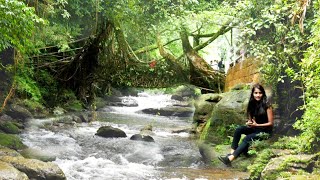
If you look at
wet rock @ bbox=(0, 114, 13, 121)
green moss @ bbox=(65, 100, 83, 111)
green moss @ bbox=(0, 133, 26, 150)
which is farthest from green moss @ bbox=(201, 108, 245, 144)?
green moss @ bbox=(65, 100, 83, 111)

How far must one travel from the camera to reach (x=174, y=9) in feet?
35.9

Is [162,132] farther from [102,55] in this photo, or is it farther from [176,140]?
[102,55]

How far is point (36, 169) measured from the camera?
19.5 ft

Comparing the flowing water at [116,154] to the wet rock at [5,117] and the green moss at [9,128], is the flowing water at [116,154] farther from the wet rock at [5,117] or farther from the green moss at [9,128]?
the wet rock at [5,117]

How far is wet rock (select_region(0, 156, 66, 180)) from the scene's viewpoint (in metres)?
5.88

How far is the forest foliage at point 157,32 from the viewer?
5.43m

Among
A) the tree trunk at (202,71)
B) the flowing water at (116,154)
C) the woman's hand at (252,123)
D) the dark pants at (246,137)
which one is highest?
the tree trunk at (202,71)

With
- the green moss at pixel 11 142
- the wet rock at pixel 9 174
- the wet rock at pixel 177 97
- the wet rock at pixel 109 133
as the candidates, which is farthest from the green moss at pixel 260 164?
the wet rock at pixel 177 97

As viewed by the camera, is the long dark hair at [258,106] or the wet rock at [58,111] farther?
the wet rock at [58,111]

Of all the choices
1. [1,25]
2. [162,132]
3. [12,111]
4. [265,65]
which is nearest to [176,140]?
[162,132]

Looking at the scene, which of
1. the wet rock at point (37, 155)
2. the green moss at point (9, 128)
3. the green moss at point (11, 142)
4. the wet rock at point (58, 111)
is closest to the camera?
the wet rock at point (37, 155)

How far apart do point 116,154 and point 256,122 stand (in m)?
4.19

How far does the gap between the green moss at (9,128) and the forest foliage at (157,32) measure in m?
1.11

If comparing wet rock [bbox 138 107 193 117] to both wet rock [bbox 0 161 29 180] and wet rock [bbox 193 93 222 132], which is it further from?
wet rock [bbox 0 161 29 180]
